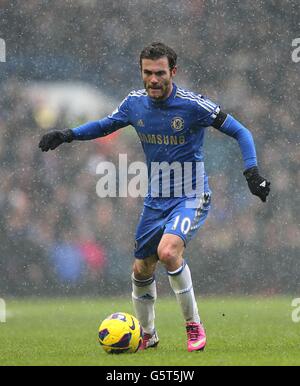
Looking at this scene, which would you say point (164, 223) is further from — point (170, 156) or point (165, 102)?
point (165, 102)

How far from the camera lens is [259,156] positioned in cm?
1316

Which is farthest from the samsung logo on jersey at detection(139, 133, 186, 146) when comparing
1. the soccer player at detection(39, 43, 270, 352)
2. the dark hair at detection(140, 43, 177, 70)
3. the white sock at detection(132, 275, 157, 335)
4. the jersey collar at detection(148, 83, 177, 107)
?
the white sock at detection(132, 275, 157, 335)

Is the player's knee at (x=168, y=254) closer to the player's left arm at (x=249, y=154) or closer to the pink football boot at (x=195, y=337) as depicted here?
the pink football boot at (x=195, y=337)

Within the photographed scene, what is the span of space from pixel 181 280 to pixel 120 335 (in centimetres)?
54

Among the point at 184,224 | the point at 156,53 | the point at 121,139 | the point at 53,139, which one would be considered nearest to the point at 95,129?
the point at 53,139

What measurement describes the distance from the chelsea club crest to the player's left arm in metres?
0.21

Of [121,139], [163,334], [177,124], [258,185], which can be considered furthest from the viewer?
[121,139]

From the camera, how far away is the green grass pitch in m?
6.36

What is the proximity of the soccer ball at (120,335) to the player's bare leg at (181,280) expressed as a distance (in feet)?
1.13

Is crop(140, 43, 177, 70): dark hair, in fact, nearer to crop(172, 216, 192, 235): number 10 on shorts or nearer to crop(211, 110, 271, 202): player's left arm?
crop(211, 110, 271, 202): player's left arm

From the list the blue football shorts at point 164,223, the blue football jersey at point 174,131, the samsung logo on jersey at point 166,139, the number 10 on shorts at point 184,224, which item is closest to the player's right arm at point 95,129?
the blue football jersey at point 174,131

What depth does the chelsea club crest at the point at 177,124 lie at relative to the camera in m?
6.99

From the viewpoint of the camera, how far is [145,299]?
286 inches
